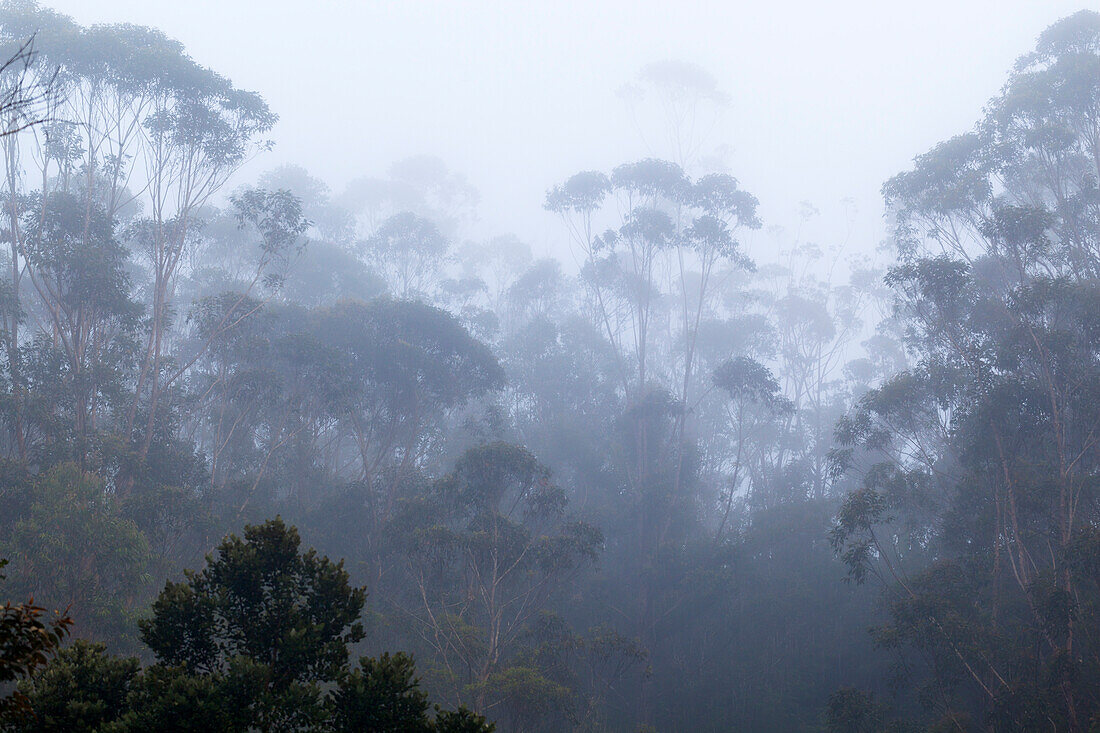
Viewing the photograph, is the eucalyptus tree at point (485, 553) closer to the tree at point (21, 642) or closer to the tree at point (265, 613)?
the tree at point (265, 613)

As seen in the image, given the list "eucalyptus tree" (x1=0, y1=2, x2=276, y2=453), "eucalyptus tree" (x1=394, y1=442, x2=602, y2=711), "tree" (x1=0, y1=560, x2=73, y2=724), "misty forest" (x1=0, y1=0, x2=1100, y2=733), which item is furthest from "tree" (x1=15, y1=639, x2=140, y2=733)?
"eucalyptus tree" (x1=0, y1=2, x2=276, y2=453)

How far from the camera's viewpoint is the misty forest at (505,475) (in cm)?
1342

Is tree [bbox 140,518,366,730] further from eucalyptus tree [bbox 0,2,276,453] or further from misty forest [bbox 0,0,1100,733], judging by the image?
eucalyptus tree [bbox 0,2,276,453]

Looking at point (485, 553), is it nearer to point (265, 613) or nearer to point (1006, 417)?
point (265, 613)

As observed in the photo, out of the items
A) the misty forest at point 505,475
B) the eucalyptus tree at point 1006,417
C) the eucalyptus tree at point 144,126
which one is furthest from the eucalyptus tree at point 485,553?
the eucalyptus tree at point 144,126

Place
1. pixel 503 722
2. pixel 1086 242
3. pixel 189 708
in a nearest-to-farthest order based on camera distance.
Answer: pixel 189 708 → pixel 503 722 → pixel 1086 242

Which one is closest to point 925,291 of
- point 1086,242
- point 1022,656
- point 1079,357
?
point 1079,357

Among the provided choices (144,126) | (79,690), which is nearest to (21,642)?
(79,690)

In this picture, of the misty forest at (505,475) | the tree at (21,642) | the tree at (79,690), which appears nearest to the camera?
the tree at (21,642)

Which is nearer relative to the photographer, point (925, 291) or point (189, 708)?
point (189, 708)

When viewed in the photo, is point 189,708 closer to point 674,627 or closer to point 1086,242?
point 674,627

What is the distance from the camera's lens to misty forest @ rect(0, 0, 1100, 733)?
13422mm

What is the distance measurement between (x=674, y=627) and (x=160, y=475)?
48.5 ft

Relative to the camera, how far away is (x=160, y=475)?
18.3 meters
